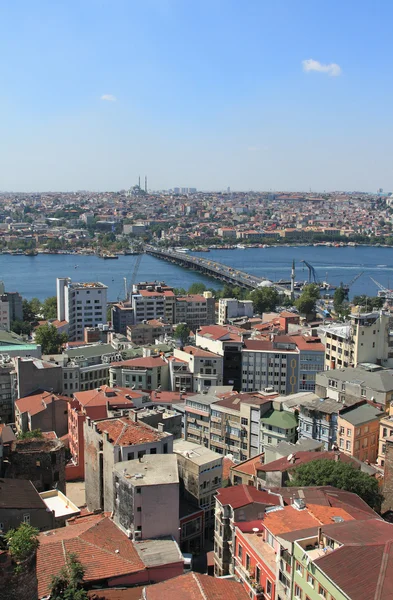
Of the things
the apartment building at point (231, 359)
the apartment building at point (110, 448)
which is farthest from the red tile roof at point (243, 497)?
the apartment building at point (231, 359)

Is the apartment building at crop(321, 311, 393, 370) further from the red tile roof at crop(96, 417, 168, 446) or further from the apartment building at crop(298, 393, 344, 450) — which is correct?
the red tile roof at crop(96, 417, 168, 446)

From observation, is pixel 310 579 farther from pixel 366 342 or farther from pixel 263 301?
pixel 263 301

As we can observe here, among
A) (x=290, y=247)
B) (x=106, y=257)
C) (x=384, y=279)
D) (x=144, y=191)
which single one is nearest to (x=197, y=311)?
(x=384, y=279)

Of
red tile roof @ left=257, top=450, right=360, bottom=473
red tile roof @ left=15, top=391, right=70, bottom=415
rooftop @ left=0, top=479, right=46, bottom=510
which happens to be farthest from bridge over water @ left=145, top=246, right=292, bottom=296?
rooftop @ left=0, top=479, right=46, bottom=510

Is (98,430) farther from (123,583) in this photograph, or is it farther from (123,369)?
(123,369)

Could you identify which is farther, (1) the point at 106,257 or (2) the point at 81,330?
(1) the point at 106,257

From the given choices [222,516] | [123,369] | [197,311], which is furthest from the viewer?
[197,311]

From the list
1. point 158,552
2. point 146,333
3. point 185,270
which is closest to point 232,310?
point 146,333
